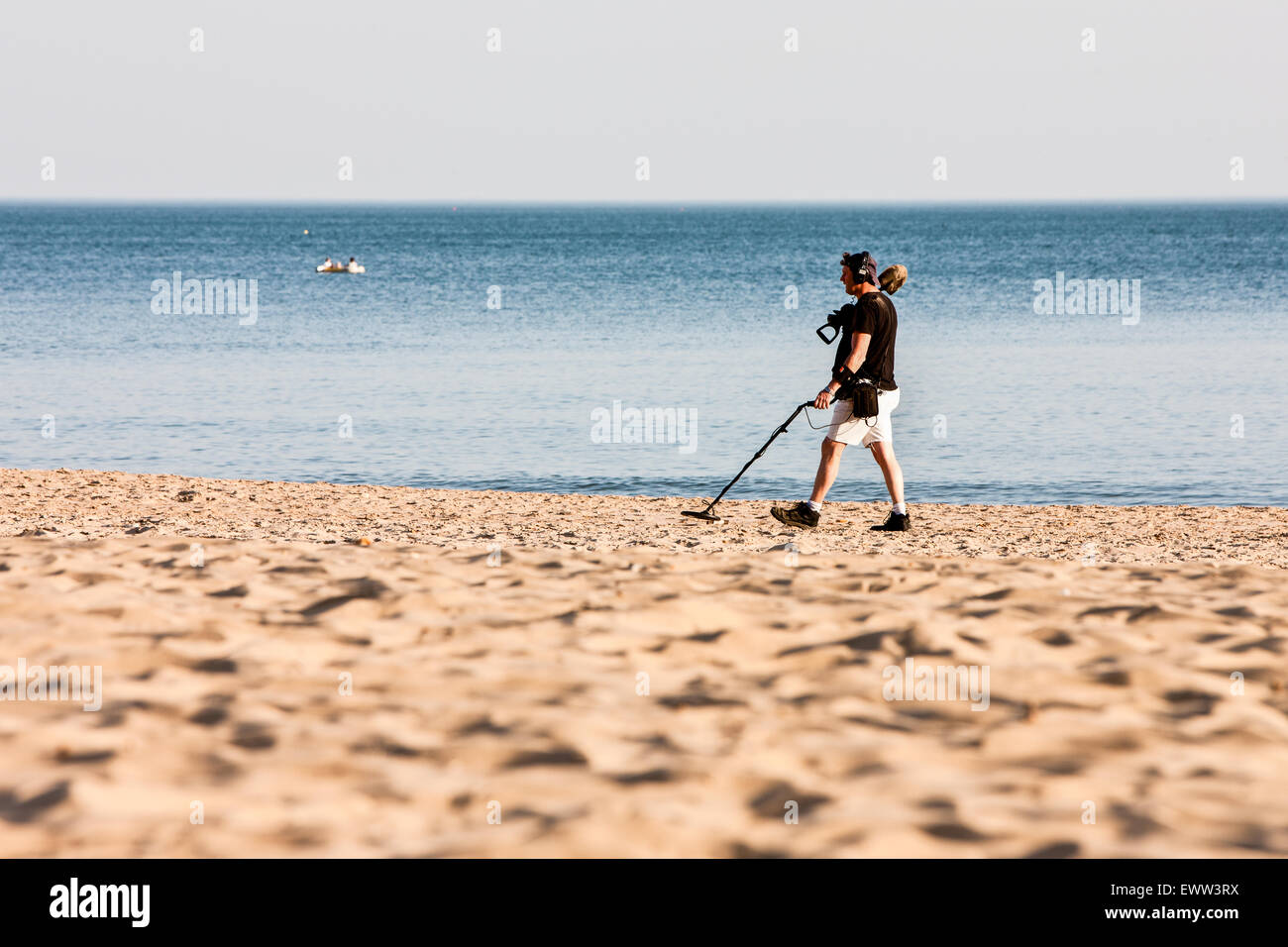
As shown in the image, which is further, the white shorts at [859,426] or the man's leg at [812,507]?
the man's leg at [812,507]

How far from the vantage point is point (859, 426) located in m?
8.74

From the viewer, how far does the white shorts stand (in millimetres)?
8727

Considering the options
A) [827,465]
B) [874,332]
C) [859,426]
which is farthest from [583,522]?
[874,332]

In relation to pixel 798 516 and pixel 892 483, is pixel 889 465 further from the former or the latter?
pixel 798 516

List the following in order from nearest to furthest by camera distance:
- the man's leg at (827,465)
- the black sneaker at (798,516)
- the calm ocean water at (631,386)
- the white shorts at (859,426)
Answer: the white shorts at (859,426) → the man's leg at (827,465) → the black sneaker at (798,516) → the calm ocean water at (631,386)

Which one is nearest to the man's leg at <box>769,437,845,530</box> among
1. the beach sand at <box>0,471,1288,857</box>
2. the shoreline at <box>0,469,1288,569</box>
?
the shoreline at <box>0,469,1288,569</box>

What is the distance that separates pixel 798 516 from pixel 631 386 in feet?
40.3

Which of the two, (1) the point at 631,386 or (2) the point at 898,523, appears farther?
(1) the point at 631,386

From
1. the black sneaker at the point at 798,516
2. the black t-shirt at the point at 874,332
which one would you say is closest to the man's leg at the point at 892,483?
the black t-shirt at the point at 874,332

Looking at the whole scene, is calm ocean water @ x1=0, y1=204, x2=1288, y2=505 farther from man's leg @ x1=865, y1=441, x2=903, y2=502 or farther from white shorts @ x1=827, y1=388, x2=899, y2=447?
white shorts @ x1=827, y1=388, x2=899, y2=447

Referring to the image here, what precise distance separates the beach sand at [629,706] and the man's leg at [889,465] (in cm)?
177

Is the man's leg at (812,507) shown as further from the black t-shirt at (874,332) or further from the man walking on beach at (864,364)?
the black t-shirt at (874,332)

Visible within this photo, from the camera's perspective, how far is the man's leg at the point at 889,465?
8766mm
